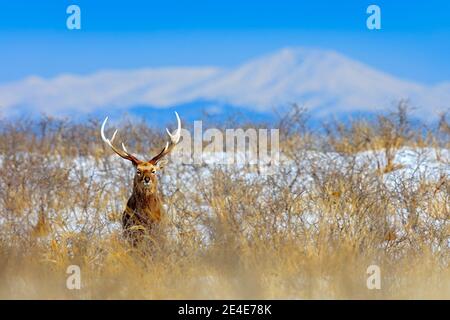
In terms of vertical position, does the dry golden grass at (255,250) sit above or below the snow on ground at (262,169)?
below

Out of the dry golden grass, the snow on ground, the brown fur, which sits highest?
the snow on ground

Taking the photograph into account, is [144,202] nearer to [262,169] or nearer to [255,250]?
[255,250]

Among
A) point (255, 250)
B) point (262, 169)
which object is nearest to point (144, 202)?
point (255, 250)

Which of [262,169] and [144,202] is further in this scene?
[262,169]

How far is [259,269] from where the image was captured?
8023 mm

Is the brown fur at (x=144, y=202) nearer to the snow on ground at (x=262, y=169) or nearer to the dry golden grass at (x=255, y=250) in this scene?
the dry golden grass at (x=255, y=250)

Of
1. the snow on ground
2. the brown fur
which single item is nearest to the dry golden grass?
the brown fur

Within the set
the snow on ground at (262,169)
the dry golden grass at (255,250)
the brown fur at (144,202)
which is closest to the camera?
the dry golden grass at (255,250)

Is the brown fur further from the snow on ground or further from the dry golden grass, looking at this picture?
the snow on ground

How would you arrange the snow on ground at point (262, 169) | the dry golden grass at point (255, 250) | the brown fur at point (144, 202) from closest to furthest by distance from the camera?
the dry golden grass at point (255, 250) < the brown fur at point (144, 202) < the snow on ground at point (262, 169)

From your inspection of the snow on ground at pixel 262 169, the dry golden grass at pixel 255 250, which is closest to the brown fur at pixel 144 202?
the dry golden grass at pixel 255 250

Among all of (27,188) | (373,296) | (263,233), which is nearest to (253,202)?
(263,233)

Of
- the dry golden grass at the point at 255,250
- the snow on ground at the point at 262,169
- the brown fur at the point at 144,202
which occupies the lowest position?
the dry golden grass at the point at 255,250

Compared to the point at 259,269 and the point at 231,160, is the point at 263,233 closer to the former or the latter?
the point at 259,269
